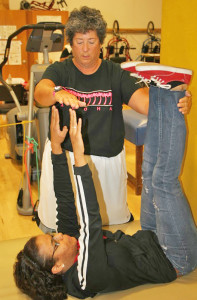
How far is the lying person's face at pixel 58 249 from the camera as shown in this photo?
149cm

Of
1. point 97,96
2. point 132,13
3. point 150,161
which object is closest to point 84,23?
point 97,96

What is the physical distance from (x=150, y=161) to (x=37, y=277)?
0.73 meters

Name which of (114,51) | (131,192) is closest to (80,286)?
(131,192)

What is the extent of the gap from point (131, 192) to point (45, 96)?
77.4 inches

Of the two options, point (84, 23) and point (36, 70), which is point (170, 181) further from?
point (36, 70)

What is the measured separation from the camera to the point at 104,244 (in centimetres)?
162

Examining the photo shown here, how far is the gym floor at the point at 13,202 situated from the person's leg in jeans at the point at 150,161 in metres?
1.16

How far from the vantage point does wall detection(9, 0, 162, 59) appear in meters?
8.76

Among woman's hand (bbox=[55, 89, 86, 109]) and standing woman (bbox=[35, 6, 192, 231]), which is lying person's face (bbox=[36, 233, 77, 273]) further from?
woman's hand (bbox=[55, 89, 86, 109])

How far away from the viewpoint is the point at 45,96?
70.6 inches

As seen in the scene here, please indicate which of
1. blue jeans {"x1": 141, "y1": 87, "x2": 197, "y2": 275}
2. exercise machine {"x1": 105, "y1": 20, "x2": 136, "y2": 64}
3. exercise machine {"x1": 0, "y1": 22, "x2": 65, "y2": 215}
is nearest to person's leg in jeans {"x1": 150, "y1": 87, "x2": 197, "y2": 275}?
blue jeans {"x1": 141, "y1": 87, "x2": 197, "y2": 275}

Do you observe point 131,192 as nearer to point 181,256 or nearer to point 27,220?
point 27,220

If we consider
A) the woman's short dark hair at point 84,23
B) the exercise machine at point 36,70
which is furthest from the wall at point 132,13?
the woman's short dark hair at point 84,23

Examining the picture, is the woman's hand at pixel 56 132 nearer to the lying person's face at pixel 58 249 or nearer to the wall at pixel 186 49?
the lying person's face at pixel 58 249
